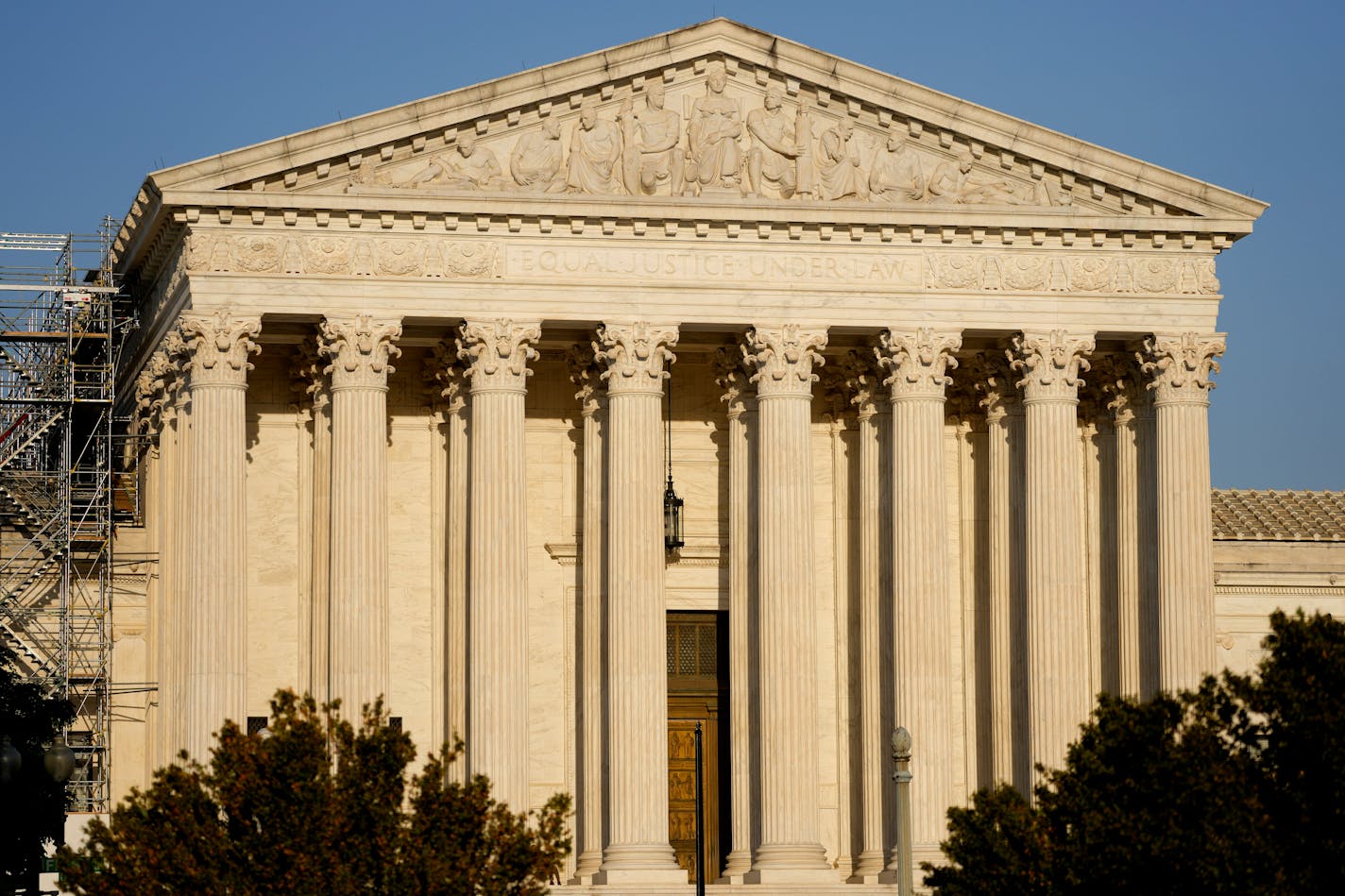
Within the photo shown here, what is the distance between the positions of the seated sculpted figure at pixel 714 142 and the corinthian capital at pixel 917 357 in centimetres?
439

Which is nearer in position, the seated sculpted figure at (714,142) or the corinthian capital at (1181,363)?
the seated sculpted figure at (714,142)

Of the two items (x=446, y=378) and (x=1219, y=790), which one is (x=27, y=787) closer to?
(x=446, y=378)

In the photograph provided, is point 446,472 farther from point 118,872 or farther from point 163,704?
point 118,872

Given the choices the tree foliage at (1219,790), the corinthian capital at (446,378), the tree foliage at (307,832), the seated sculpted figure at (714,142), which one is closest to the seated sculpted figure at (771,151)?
the seated sculpted figure at (714,142)

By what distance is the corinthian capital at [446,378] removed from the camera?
168ft

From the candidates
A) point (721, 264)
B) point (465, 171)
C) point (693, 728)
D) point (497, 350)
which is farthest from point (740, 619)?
point (465, 171)

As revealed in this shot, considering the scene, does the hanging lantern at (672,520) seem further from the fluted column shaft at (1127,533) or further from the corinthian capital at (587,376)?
the fluted column shaft at (1127,533)

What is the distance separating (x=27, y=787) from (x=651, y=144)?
55.0 ft

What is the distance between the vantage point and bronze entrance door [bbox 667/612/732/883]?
5338 centimetres

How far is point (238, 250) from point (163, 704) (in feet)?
29.0

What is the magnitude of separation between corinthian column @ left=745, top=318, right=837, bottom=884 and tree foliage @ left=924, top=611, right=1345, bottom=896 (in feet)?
41.3

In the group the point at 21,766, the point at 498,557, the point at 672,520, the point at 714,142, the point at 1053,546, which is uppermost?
the point at 714,142

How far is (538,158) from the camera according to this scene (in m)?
49.8

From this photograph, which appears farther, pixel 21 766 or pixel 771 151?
pixel 771 151
